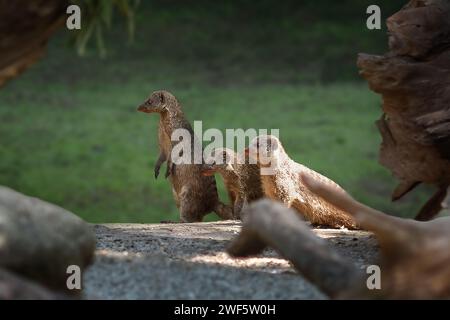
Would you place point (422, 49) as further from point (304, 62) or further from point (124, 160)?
point (304, 62)

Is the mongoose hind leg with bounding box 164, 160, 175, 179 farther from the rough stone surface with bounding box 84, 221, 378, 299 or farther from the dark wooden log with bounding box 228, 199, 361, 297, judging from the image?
the dark wooden log with bounding box 228, 199, 361, 297

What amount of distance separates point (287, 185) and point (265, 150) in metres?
0.32

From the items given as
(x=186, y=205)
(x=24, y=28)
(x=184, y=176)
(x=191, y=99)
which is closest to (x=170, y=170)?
(x=184, y=176)

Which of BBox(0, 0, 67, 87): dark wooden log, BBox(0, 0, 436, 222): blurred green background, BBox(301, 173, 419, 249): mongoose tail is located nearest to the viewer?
BBox(301, 173, 419, 249): mongoose tail

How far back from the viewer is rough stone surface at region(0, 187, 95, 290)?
411 centimetres

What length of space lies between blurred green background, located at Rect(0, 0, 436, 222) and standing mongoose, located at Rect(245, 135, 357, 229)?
178 inches

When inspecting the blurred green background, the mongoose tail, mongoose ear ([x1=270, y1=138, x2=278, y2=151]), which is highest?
the blurred green background

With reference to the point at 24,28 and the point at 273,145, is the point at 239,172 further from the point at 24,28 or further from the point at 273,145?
the point at 24,28

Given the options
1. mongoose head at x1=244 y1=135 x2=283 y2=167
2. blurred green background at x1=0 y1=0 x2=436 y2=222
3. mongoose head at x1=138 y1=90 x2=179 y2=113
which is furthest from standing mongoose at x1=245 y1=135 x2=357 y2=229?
blurred green background at x1=0 y1=0 x2=436 y2=222

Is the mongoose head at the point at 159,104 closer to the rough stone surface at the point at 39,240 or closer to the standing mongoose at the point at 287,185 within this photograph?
the standing mongoose at the point at 287,185

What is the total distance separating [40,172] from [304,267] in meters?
9.04

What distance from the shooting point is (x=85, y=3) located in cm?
725

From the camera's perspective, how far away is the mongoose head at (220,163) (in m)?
7.45
